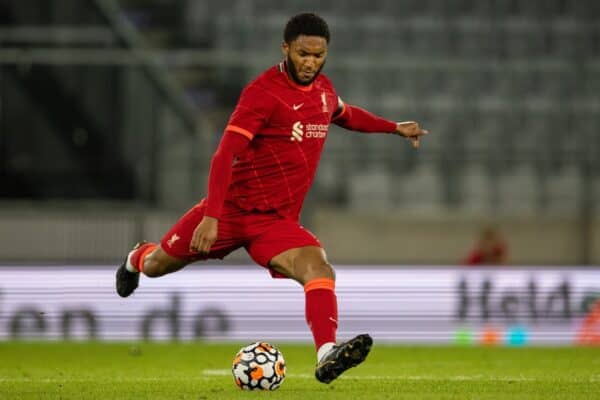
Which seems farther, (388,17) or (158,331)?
(388,17)

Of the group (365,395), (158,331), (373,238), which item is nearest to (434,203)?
(373,238)

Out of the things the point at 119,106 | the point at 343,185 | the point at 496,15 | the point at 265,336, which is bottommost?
the point at 265,336

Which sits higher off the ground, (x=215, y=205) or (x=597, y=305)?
(x=215, y=205)

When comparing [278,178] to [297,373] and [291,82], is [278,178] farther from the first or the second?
[297,373]

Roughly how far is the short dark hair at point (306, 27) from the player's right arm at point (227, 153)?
34 cm

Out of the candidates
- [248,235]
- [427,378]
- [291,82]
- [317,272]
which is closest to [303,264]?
[317,272]

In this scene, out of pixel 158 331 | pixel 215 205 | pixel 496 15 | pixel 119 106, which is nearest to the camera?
pixel 215 205

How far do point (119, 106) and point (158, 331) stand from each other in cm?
401

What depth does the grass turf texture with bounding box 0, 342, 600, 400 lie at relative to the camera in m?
6.85

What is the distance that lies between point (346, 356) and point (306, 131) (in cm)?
138

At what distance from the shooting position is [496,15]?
18719mm

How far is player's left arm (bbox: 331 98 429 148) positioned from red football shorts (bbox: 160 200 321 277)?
85 cm

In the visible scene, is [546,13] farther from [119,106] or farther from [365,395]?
[365,395]

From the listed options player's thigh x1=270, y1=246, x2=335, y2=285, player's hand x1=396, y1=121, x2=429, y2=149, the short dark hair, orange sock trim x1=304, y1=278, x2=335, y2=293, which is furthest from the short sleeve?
player's hand x1=396, y1=121, x2=429, y2=149
